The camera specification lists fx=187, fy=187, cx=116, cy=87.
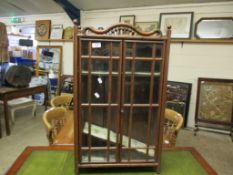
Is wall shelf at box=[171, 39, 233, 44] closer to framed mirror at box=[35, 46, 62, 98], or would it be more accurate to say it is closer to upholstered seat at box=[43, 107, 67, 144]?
upholstered seat at box=[43, 107, 67, 144]

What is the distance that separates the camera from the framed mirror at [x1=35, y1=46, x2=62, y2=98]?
467 centimetres

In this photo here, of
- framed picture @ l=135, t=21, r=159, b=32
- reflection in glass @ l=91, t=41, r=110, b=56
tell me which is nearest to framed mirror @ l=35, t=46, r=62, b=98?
framed picture @ l=135, t=21, r=159, b=32

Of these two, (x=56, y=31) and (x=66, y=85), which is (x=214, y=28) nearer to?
(x=66, y=85)

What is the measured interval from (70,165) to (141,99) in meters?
0.78

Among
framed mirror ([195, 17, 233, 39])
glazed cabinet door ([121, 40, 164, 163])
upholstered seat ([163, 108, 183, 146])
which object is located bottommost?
upholstered seat ([163, 108, 183, 146])

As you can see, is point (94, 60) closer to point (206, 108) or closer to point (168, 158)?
point (168, 158)

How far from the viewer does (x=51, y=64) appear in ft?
15.5

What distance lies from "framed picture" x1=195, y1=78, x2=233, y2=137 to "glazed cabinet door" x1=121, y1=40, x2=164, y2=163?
7.98 ft

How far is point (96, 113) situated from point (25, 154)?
0.78m

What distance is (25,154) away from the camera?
1.60 m

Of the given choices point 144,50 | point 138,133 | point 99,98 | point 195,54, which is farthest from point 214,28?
point 99,98

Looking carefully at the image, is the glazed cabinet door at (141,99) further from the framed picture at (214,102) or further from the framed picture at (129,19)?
the framed picture at (129,19)

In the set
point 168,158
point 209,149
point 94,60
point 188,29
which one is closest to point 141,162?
point 168,158

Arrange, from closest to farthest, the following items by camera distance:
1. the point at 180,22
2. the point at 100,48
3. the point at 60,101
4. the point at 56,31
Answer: the point at 100,48, the point at 60,101, the point at 180,22, the point at 56,31
